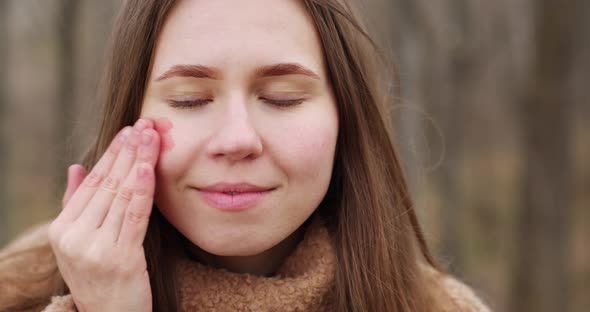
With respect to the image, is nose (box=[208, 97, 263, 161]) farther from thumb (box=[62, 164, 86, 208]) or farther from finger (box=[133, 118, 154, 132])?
thumb (box=[62, 164, 86, 208])

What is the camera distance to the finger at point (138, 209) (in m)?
2.02

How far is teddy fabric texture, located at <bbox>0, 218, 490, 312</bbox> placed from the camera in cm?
217

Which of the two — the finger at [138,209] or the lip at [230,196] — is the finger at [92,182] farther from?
the lip at [230,196]

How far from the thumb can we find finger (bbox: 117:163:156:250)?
0.32 meters

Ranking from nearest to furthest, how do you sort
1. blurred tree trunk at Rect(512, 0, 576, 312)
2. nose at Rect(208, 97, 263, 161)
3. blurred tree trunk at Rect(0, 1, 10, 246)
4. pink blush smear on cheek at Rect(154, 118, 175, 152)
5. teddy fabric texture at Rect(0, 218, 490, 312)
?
1. nose at Rect(208, 97, 263, 161)
2. pink blush smear on cheek at Rect(154, 118, 175, 152)
3. teddy fabric texture at Rect(0, 218, 490, 312)
4. blurred tree trunk at Rect(512, 0, 576, 312)
5. blurred tree trunk at Rect(0, 1, 10, 246)

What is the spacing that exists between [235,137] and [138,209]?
41 centimetres

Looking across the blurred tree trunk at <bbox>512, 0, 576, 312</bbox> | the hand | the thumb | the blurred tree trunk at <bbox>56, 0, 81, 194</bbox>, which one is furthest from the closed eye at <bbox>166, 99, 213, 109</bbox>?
the blurred tree trunk at <bbox>512, 0, 576, 312</bbox>

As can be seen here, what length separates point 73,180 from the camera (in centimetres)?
228

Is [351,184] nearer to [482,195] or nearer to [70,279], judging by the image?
[70,279]

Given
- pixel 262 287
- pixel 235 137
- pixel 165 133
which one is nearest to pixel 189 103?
pixel 165 133

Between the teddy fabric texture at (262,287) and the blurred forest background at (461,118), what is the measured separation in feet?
2.27

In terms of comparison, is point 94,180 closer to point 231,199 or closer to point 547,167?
point 231,199

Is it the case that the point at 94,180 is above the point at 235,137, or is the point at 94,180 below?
below

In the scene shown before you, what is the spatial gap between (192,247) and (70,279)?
1.61 feet
